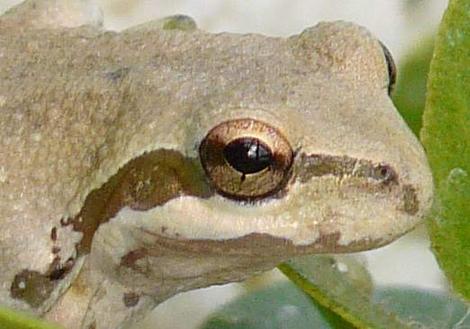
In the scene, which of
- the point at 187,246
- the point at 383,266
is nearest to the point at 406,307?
the point at 187,246

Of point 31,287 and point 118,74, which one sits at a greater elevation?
point 118,74

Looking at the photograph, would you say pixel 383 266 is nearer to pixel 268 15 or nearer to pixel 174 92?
pixel 268 15

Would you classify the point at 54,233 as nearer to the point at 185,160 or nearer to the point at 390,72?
the point at 185,160

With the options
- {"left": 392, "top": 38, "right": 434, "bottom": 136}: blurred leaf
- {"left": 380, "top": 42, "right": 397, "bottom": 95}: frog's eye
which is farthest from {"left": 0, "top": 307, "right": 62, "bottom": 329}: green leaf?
{"left": 392, "top": 38, "right": 434, "bottom": 136}: blurred leaf

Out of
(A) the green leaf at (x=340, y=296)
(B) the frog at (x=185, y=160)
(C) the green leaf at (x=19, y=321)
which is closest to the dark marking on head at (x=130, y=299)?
(B) the frog at (x=185, y=160)

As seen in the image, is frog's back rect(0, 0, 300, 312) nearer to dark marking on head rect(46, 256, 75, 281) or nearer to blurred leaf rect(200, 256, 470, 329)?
dark marking on head rect(46, 256, 75, 281)

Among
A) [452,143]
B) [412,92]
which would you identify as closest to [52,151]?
[452,143]

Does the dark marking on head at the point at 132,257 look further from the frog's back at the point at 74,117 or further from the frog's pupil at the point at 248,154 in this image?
the frog's pupil at the point at 248,154
